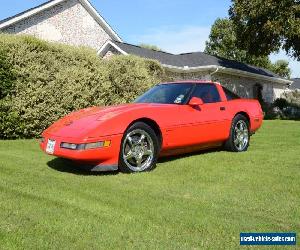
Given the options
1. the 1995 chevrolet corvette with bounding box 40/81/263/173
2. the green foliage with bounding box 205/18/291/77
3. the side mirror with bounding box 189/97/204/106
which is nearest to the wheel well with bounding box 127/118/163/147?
the 1995 chevrolet corvette with bounding box 40/81/263/173

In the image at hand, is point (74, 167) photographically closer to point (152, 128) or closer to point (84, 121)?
point (84, 121)

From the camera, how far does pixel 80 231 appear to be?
12.7 ft

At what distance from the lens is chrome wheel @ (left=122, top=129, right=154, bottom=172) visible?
6566 mm

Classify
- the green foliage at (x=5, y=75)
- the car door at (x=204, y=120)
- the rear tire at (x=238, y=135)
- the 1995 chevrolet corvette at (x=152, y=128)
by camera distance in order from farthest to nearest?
the green foliage at (x=5, y=75) < the rear tire at (x=238, y=135) < the car door at (x=204, y=120) < the 1995 chevrolet corvette at (x=152, y=128)

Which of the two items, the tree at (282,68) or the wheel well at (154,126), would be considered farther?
the tree at (282,68)

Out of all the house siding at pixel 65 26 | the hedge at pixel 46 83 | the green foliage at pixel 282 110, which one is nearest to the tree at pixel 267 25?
the green foliage at pixel 282 110

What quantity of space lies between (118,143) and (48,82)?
509 cm

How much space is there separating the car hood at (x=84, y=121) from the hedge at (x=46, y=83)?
11.4 feet

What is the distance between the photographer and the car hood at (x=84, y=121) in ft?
20.9

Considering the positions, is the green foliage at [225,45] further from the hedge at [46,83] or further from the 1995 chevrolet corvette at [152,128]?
the 1995 chevrolet corvette at [152,128]

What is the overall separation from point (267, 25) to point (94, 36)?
34.6ft

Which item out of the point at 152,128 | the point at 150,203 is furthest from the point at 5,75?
the point at 150,203

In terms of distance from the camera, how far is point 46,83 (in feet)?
35.4

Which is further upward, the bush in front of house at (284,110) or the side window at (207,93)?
the bush in front of house at (284,110)
